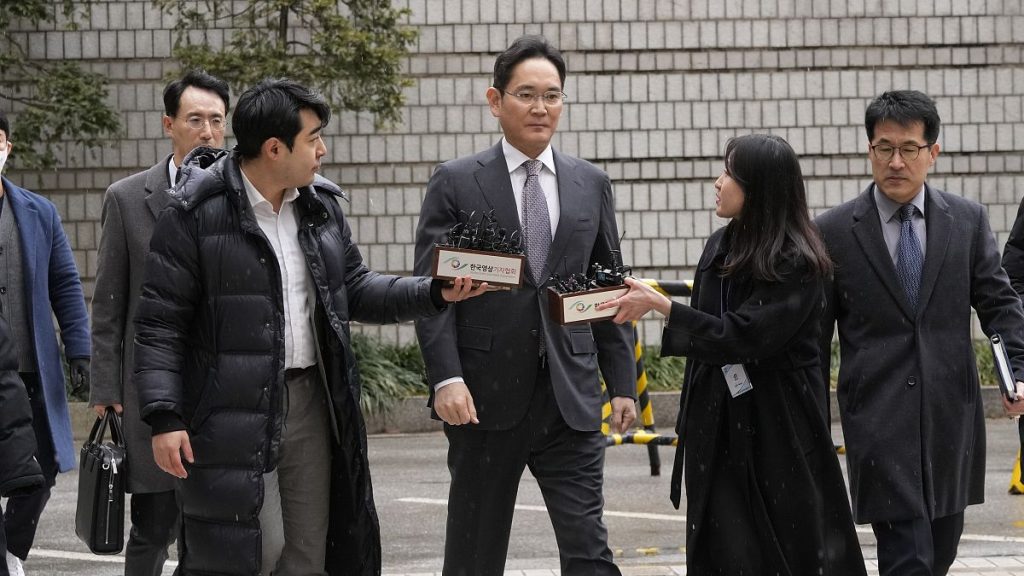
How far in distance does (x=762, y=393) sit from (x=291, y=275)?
5.46ft

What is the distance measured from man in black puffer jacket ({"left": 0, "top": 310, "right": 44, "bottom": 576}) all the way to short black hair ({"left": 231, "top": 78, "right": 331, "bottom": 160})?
3.53ft

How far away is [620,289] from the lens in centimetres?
510

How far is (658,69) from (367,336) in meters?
4.20

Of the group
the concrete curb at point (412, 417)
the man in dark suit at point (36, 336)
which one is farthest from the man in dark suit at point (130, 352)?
the concrete curb at point (412, 417)

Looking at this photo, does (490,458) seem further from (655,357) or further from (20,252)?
(655,357)

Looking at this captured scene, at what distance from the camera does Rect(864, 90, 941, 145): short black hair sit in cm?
575

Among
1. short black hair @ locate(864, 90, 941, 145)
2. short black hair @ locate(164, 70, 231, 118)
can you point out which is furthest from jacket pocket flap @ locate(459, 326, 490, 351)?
short black hair @ locate(164, 70, 231, 118)

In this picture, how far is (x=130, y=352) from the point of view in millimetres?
6078

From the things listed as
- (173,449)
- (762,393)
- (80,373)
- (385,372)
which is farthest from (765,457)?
(385,372)

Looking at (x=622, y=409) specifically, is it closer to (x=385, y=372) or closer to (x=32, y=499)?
(x=32, y=499)

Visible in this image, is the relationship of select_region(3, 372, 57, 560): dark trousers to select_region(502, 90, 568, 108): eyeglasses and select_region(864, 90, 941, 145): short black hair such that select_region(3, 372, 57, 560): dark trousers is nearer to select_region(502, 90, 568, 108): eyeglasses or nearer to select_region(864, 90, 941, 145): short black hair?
select_region(502, 90, 568, 108): eyeglasses

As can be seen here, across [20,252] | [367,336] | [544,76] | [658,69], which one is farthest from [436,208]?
[658,69]

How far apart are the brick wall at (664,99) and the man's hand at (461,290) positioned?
11577mm

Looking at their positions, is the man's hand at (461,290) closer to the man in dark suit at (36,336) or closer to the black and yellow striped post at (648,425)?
the man in dark suit at (36,336)
